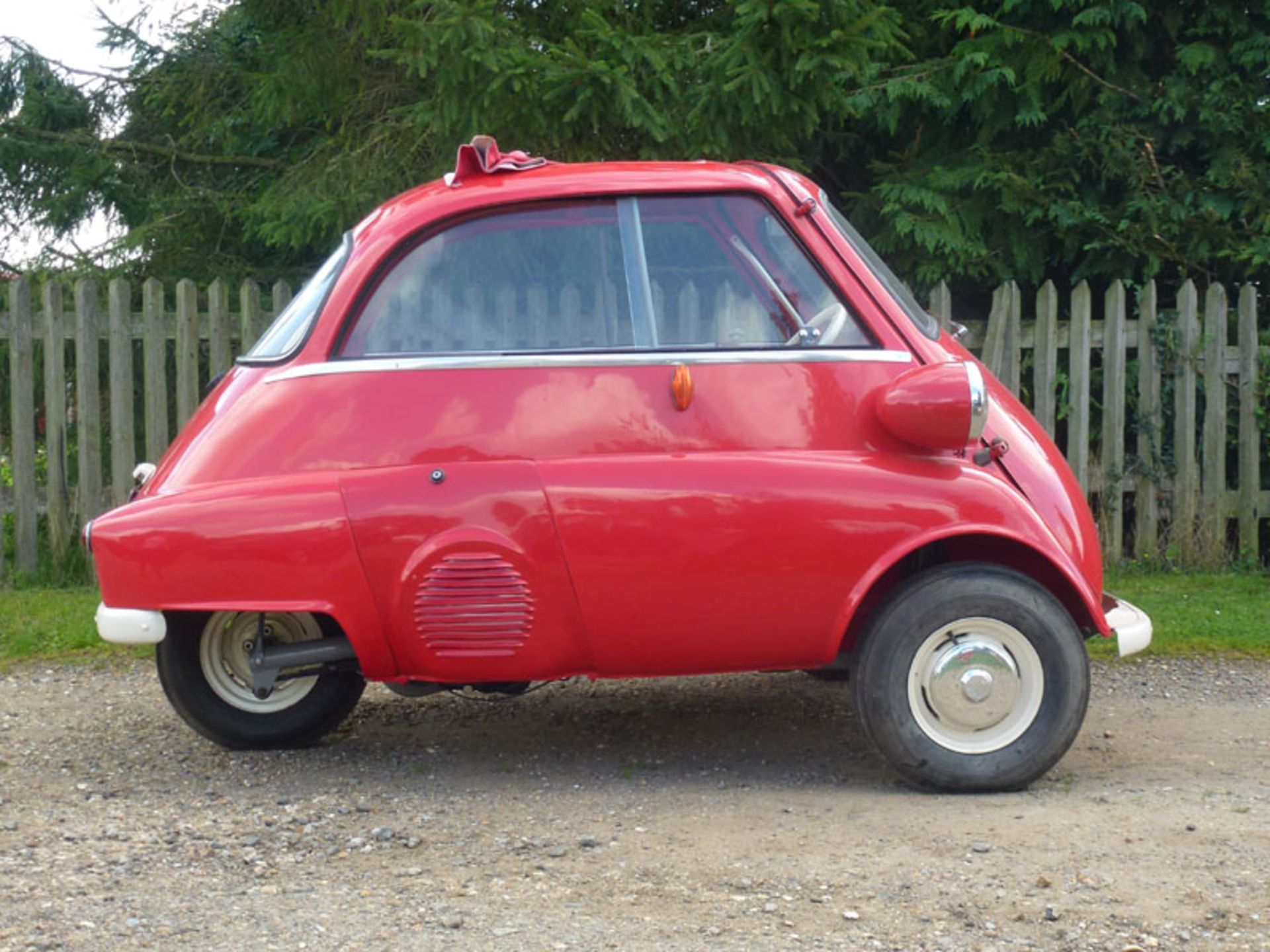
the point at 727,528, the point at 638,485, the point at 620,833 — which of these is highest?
the point at 638,485

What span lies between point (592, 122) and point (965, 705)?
4.59 meters

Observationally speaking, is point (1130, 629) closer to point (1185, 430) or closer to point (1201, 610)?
point (1201, 610)

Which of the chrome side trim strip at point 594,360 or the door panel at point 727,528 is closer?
the door panel at point 727,528

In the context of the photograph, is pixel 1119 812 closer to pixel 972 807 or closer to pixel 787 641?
pixel 972 807

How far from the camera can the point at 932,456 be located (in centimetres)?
479

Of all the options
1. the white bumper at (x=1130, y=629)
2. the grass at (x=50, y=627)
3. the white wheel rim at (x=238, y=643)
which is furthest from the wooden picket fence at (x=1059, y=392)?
the white bumper at (x=1130, y=629)

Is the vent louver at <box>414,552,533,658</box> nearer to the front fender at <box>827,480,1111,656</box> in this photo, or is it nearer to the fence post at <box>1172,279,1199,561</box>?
the front fender at <box>827,480,1111,656</box>

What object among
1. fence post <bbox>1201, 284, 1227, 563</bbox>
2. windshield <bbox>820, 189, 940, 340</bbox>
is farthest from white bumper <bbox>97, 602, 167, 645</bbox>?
fence post <bbox>1201, 284, 1227, 563</bbox>

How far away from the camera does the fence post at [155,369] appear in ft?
29.3

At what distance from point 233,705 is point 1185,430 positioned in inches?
234

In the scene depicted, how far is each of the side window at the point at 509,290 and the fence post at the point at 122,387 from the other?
441cm

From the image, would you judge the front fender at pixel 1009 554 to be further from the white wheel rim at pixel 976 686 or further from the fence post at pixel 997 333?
the fence post at pixel 997 333

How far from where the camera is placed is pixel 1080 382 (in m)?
9.15

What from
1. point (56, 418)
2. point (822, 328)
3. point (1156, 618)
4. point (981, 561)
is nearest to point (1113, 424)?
point (1156, 618)
